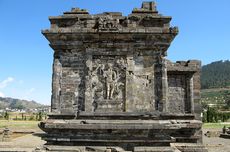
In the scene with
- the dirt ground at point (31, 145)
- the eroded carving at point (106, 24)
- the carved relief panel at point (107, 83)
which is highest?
the eroded carving at point (106, 24)

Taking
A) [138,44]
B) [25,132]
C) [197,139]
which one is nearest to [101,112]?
[138,44]

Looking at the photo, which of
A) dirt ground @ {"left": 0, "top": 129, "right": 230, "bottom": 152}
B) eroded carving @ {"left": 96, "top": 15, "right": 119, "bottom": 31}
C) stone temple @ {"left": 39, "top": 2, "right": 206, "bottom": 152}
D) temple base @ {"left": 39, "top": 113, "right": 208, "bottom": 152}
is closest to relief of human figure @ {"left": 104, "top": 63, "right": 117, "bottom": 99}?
stone temple @ {"left": 39, "top": 2, "right": 206, "bottom": 152}

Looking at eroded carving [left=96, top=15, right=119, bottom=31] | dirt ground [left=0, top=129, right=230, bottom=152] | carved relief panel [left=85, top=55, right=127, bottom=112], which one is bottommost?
dirt ground [left=0, top=129, right=230, bottom=152]

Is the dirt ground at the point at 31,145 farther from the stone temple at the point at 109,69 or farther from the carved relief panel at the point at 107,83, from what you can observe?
the carved relief panel at the point at 107,83

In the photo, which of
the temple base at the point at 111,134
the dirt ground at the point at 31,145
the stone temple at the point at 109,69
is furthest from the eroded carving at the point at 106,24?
the dirt ground at the point at 31,145

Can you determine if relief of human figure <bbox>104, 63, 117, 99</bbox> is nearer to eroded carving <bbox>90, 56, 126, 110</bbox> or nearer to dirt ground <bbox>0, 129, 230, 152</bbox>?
eroded carving <bbox>90, 56, 126, 110</bbox>

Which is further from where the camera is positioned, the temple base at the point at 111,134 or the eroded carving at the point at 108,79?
the eroded carving at the point at 108,79

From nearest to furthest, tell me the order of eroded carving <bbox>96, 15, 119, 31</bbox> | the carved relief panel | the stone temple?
the stone temple, the carved relief panel, eroded carving <bbox>96, 15, 119, 31</bbox>

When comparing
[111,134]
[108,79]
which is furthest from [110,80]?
[111,134]

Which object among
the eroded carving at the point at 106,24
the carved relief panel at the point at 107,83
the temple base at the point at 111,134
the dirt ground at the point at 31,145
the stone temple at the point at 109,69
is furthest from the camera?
the dirt ground at the point at 31,145

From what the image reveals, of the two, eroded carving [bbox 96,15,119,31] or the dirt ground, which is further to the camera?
the dirt ground

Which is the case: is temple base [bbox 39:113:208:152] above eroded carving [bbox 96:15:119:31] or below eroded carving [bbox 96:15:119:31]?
below

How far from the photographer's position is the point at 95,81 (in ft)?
37.1

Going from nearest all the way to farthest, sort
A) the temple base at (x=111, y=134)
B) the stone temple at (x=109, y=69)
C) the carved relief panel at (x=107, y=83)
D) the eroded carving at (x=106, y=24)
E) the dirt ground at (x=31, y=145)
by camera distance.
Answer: the temple base at (x=111, y=134)
the stone temple at (x=109, y=69)
the carved relief panel at (x=107, y=83)
the eroded carving at (x=106, y=24)
the dirt ground at (x=31, y=145)
